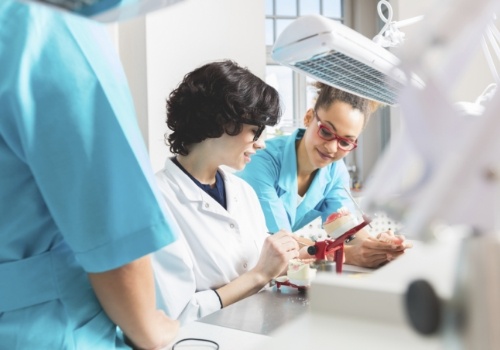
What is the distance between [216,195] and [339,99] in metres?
0.76

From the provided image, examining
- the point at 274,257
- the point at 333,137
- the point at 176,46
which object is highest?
the point at 176,46

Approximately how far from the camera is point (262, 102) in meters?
1.82

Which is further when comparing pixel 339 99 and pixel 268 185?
pixel 268 185

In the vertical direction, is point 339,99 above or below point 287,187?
above

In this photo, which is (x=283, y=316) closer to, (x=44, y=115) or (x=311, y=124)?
(x=44, y=115)

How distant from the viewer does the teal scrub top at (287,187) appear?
2.31 meters

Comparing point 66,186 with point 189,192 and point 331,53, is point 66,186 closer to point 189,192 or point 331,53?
point 331,53

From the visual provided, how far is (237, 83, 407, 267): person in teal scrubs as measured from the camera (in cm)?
212

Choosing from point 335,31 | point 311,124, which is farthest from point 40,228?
point 311,124

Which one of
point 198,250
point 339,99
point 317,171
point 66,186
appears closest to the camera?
point 66,186

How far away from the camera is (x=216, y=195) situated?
1856 millimetres

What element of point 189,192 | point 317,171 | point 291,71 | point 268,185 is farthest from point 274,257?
point 291,71

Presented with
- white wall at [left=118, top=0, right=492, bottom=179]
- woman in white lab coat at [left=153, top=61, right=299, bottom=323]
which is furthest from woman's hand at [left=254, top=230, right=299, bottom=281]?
white wall at [left=118, top=0, right=492, bottom=179]

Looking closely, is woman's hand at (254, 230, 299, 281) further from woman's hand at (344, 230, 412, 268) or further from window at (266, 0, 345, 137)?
window at (266, 0, 345, 137)
